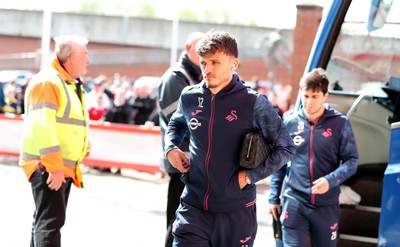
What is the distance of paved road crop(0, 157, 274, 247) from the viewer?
9.09m

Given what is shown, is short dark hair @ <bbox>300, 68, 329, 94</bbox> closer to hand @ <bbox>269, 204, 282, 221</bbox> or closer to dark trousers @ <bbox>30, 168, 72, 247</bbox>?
hand @ <bbox>269, 204, 282, 221</bbox>

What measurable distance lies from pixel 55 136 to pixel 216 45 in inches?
71.5

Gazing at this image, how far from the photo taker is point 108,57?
4919cm

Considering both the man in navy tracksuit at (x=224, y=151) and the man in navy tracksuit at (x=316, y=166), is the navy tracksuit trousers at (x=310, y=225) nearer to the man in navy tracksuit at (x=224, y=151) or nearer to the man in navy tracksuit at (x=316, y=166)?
the man in navy tracksuit at (x=316, y=166)

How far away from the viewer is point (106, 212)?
1114cm

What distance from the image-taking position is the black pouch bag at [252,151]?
14.9ft

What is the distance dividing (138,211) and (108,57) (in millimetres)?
38394

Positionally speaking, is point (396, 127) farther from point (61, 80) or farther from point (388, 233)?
point (61, 80)

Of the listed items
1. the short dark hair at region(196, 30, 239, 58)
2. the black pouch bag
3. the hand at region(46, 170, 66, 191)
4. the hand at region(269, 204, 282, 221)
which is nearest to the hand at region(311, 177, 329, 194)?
the hand at region(269, 204, 282, 221)

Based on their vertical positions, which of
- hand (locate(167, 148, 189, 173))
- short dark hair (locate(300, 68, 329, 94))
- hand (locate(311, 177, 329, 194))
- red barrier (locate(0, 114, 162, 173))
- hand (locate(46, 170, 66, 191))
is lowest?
red barrier (locate(0, 114, 162, 173))

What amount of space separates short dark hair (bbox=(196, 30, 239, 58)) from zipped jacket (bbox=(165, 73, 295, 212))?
23cm

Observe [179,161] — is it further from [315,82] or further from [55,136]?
[315,82]

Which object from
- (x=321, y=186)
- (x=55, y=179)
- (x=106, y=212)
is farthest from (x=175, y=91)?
(x=106, y=212)

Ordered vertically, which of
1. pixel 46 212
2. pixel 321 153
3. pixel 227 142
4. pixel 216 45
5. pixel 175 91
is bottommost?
pixel 46 212
